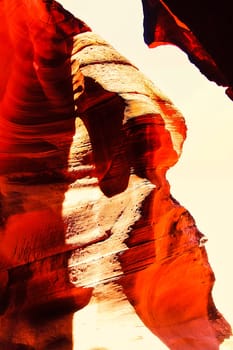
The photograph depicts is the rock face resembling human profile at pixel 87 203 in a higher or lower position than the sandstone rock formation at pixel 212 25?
lower

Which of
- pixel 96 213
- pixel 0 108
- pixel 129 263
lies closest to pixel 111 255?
pixel 129 263

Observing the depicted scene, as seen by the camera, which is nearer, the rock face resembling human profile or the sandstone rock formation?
the sandstone rock formation

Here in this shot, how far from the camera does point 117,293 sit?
9094mm

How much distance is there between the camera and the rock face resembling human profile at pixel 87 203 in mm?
9312

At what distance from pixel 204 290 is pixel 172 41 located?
20.1 ft

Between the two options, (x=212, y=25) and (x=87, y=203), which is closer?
(x=212, y=25)

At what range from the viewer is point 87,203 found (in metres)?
10.2

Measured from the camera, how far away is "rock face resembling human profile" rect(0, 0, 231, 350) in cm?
931

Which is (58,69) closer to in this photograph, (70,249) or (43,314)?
(70,249)

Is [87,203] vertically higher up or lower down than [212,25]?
lower down

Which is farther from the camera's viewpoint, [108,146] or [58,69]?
[58,69]

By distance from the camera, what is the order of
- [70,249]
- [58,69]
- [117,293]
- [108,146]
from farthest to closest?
[58,69] < [108,146] < [70,249] < [117,293]

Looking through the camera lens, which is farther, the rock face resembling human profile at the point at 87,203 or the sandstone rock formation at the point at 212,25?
the rock face resembling human profile at the point at 87,203

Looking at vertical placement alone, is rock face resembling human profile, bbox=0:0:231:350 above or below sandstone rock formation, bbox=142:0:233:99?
below
